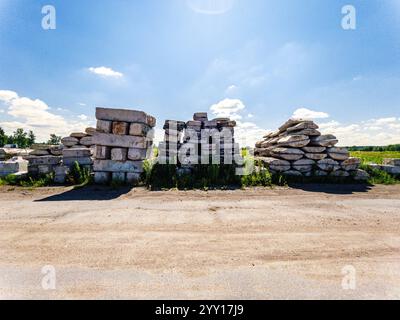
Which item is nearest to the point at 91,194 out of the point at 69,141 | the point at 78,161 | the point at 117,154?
the point at 117,154

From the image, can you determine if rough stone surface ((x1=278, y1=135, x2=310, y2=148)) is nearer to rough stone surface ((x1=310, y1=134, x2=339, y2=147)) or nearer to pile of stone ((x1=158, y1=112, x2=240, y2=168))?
rough stone surface ((x1=310, y1=134, x2=339, y2=147))

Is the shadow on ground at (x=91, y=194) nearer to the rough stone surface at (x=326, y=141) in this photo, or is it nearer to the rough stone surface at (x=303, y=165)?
the rough stone surface at (x=303, y=165)

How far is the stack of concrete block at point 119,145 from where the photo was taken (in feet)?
23.2

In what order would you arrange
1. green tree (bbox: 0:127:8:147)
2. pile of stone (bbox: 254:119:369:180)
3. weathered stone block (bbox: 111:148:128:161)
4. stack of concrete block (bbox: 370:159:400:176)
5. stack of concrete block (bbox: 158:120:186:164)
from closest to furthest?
weathered stone block (bbox: 111:148:128:161) < stack of concrete block (bbox: 158:120:186:164) < pile of stone (bbox: 254:119:369:180) < stack of concrete block (bbox: 370:159:400:176) < green tree (bbox: 0:127:8:147)

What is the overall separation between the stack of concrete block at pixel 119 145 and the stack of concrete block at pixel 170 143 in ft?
3.12

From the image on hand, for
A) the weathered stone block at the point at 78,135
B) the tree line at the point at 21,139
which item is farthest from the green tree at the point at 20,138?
the weathered stone block at the point at 78,135

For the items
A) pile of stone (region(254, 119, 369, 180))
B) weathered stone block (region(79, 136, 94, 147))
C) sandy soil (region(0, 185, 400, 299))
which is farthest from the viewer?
weathered stone block (region(79, 136, 94, 147))

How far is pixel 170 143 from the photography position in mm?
8242

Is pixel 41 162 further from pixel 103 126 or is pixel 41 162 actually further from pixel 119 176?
pixel 119 176

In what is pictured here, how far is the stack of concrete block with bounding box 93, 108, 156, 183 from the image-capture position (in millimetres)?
7066

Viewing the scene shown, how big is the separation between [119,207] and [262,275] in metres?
3.49

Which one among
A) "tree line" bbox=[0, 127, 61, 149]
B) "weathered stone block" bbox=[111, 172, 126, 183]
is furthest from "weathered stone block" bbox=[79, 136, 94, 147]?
"tree line" bbox=[0, 127, 61, 149]

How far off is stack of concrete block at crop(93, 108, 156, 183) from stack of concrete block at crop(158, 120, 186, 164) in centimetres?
95
